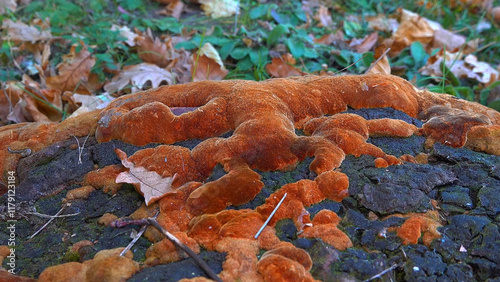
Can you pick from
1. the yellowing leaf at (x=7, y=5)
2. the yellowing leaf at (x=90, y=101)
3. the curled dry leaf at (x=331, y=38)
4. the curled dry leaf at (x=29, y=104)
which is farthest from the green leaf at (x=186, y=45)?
the yellowing leaf at (x=7, y=5)

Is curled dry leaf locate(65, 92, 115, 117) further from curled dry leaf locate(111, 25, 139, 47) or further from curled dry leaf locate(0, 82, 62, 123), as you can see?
curled dry leaf locate(111, 25, 139, 47)

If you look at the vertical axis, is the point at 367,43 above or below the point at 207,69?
above

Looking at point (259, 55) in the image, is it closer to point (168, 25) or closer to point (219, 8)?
point (168, 25)

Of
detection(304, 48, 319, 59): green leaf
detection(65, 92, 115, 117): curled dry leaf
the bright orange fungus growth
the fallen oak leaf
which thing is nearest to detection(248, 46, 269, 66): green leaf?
detection(304, 48, 319, 59): green leaf

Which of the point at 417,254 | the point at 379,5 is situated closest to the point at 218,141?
the point at 417,254

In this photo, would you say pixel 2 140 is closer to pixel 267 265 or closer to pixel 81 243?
pixel 81 243

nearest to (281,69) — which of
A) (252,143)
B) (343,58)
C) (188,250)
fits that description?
(343,58)
